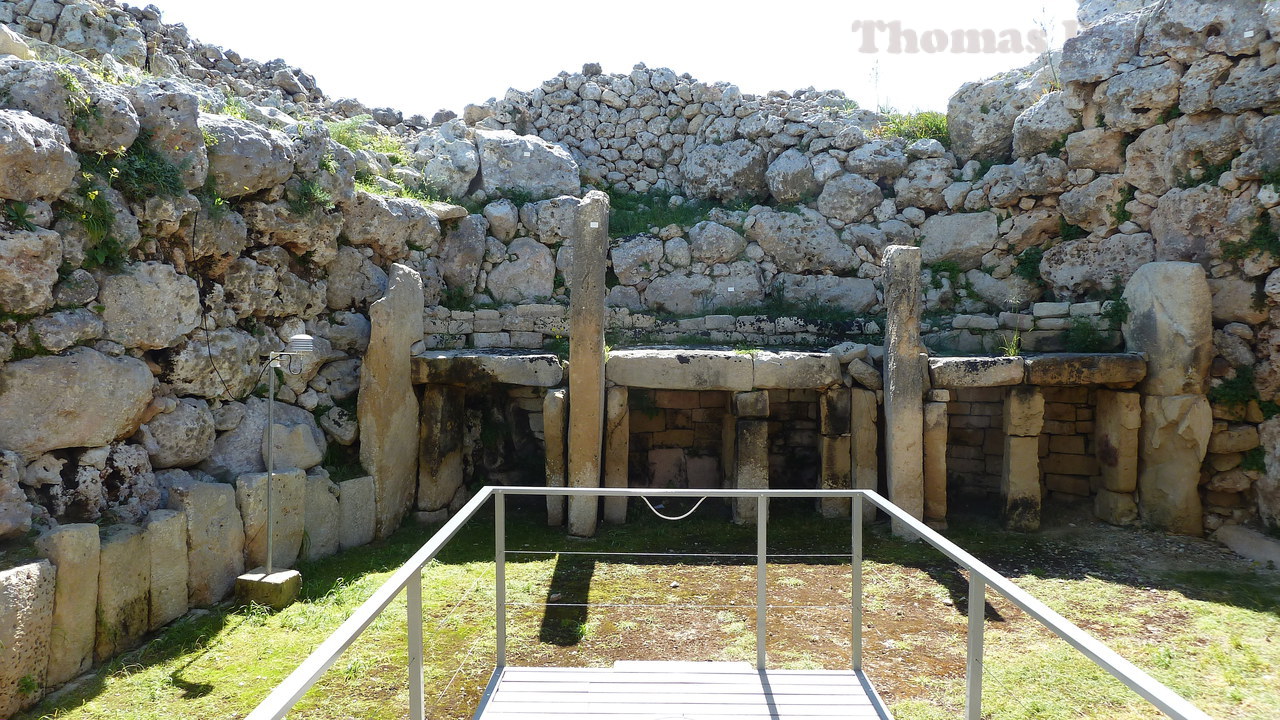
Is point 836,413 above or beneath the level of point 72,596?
above

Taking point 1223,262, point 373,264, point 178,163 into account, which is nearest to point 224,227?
point 178,163

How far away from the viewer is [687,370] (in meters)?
9.05

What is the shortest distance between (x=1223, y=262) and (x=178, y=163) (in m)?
11.1

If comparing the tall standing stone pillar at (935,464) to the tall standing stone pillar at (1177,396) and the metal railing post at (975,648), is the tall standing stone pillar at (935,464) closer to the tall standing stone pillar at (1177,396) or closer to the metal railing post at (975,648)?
the tall standing stone pillar at (1177,396)

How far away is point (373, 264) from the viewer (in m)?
9.61

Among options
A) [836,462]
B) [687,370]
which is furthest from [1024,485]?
[687,370]

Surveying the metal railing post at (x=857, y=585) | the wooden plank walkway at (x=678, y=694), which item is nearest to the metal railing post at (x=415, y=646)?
the wooden plank walkway at (x=678, y=694)

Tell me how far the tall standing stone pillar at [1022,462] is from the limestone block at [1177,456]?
48.4 inches

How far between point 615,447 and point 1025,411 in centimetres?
475

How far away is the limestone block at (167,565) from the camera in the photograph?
6207 mm

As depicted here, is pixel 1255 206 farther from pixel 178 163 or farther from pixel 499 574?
pixel 178 163

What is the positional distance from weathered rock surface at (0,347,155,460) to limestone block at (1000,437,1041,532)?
29.1 ft

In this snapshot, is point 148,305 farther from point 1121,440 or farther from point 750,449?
point 1121,440

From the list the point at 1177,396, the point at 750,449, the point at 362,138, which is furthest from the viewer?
the point at 362,138
